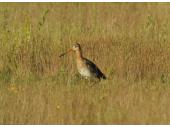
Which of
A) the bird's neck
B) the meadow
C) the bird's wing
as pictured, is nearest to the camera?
the meadow

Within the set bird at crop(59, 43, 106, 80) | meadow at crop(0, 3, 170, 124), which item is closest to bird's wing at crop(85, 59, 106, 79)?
bird at crop(59, 43, 106, 80)

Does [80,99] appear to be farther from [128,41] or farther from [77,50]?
[128,41]

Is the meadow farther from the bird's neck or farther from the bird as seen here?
the bird's neck

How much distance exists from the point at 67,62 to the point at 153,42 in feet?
5.06

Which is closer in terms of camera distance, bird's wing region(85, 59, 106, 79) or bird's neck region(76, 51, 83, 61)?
bird's wing region(85, 59, 106, 79)

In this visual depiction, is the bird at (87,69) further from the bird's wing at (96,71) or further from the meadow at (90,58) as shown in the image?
the meadow at (90,58)

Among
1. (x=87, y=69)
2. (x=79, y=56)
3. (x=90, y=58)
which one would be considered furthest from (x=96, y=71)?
(x=90, y=58)

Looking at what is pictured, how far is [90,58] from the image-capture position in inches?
469

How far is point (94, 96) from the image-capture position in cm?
938

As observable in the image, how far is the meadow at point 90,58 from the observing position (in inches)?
339

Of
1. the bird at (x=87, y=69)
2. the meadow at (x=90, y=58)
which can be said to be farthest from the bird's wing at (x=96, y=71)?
the meadow at (x=90, y=58)

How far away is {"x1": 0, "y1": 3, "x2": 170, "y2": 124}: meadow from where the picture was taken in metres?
8.60

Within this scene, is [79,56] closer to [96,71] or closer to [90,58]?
[96,71]

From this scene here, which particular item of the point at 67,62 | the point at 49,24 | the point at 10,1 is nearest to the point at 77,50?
the point at 67,62
